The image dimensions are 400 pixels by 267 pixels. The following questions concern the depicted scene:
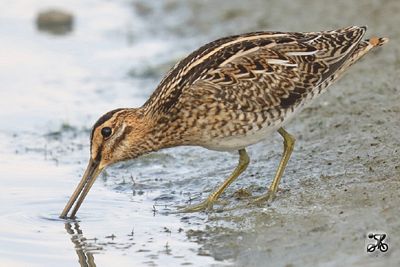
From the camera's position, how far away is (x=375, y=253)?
6953 mm

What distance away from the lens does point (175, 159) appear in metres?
10.6

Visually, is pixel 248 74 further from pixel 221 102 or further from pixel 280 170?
pixel 280 170

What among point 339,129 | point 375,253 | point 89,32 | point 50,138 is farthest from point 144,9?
point 375,253

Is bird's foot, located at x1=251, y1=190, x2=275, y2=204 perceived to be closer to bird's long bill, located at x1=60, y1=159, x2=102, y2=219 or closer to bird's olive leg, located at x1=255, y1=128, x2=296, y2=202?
bird's olive leg, located at x1=255, y1=128, x2=296, y2=202

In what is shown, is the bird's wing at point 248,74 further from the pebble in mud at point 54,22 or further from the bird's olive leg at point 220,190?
the pebble in mud at point 54,22

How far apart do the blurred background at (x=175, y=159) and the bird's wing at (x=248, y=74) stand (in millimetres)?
862

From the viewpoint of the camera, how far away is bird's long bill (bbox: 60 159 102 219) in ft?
28.4

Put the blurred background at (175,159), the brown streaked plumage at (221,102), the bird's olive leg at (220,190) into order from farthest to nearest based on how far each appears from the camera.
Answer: the bird's olive leg at (220,190) < the brown streaked plumage at (221,102) < the blurred background at (175,159)

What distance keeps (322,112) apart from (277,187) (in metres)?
2.07

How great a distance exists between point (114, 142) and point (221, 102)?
3.10 ft

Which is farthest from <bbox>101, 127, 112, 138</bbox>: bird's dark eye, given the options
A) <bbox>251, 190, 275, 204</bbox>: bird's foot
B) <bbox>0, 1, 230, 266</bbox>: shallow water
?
<bbox>251, 190, 275, 204</bbox>: bird's foot

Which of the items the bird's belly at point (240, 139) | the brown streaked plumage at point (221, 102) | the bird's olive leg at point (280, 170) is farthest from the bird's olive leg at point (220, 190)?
the bird's belly at point (240, 139)

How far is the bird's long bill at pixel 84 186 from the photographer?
8664mm

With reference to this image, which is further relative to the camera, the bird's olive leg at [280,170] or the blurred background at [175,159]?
the bird's olive leg at [280,170]
